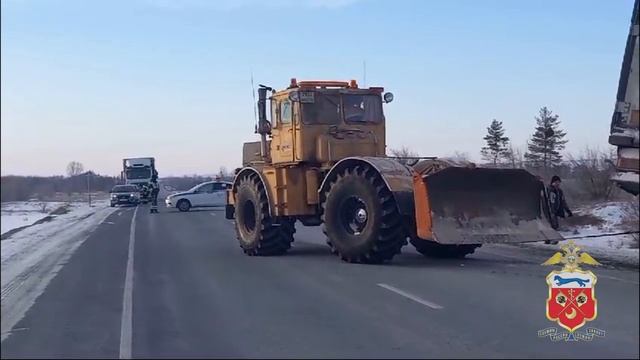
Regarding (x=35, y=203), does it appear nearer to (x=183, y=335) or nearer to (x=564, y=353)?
(x=183, y=335)

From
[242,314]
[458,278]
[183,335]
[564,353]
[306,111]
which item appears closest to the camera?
[564,353]

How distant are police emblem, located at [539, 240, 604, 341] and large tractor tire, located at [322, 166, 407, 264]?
274 cm

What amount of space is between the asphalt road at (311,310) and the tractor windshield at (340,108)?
2656 mm

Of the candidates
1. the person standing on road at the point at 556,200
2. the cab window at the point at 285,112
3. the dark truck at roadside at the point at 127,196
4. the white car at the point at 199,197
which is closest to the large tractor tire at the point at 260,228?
the cab window at the point at 285,112

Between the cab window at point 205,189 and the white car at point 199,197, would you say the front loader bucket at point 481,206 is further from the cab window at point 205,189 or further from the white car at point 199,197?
the cab window at point 205,189

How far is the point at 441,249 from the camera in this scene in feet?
49.7

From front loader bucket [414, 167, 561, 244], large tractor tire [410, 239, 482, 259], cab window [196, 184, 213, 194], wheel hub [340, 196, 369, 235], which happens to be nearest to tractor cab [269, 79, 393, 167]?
wheel hub [340, 196, 369, 235]

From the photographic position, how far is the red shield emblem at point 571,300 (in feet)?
25.9

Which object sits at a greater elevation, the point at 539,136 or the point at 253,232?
the point at 539,136

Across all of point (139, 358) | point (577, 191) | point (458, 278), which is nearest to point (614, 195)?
point (577, 191)

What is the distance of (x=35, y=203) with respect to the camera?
173 inches

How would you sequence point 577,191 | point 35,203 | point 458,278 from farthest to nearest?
1. point 577,191
2. point 458,278
3. point 35,203

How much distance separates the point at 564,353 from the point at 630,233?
10215mm

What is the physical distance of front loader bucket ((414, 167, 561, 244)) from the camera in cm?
1267
